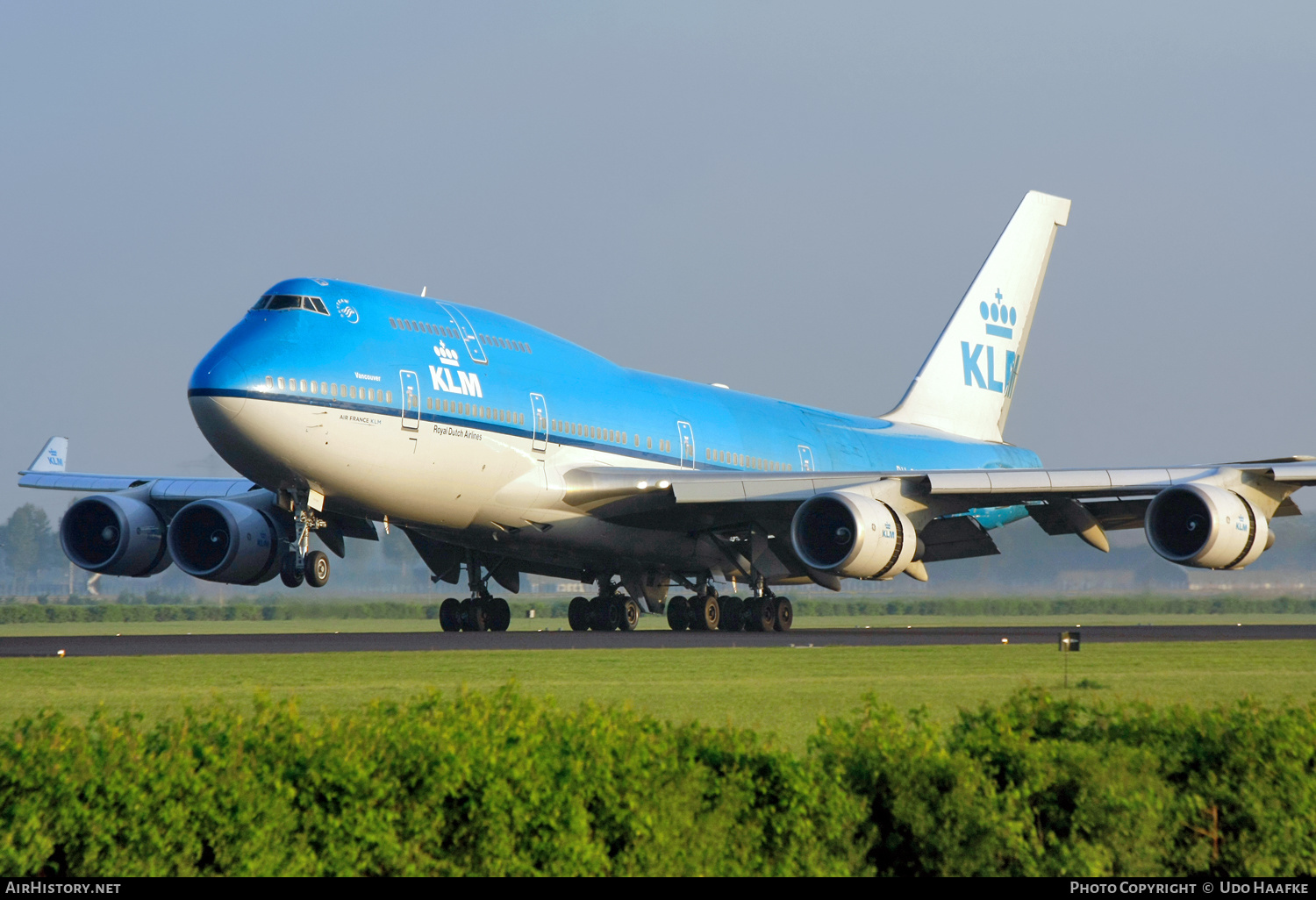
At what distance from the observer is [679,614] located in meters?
30.8

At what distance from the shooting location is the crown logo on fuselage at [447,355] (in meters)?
25.3

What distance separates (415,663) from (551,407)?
32.8 ft

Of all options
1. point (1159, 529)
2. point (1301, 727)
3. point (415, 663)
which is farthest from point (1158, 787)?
point (1159, 529)

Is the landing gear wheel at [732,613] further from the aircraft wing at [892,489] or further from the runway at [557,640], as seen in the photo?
the aircraft wing at [892,489]

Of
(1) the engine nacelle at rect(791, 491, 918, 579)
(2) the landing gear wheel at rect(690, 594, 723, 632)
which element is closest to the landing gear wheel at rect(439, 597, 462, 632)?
(2) the landing gear wheel at rect(690, 594, 723, 632)

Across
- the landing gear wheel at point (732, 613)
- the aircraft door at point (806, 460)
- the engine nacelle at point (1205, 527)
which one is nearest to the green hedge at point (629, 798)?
the engine nacelle at point (1205, 527)

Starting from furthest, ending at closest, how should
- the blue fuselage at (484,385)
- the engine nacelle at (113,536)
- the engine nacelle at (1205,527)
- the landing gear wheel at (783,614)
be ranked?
the landing gear wheel at (783,614) → the engine nacelle at (113,536) → the engine nacelle at (1205,527) → the blue fuselage at (484,385)

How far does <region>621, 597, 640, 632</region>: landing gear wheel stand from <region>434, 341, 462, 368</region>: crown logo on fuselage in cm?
757

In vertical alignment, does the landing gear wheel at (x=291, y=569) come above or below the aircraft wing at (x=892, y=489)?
below

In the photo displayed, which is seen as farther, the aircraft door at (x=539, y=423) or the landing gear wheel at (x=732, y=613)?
the landing gear wheel at (x=732, y=613)

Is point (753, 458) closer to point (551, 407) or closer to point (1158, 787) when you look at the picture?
point (551, 407)

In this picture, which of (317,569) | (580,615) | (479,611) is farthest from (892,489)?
(317,569)

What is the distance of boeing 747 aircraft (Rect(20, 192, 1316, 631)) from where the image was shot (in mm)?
23797

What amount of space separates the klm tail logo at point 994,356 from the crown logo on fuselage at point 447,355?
19.9 meters
